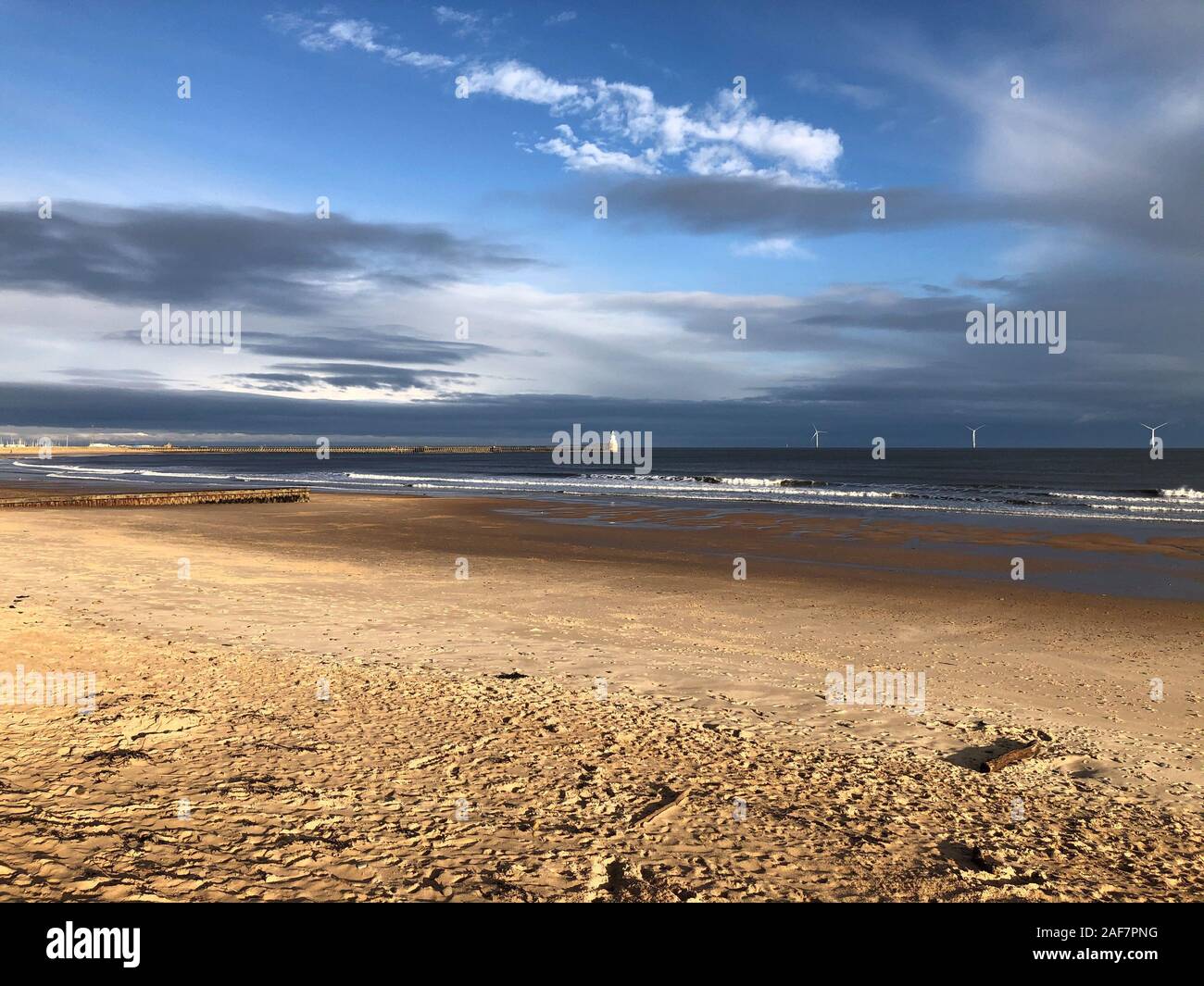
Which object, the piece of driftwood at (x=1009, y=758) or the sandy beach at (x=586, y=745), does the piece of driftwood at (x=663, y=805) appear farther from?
the piece of driftwood at (x=1009, y=758)

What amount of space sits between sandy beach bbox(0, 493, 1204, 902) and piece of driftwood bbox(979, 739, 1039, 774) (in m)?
0.09

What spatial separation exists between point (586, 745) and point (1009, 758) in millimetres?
4031

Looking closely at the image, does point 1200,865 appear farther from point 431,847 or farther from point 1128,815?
point 431,847

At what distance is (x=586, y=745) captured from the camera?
723 cm

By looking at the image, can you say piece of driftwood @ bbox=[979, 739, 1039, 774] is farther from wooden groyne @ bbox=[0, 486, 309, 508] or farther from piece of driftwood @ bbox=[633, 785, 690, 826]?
wooden groyne @ bbox=[0, 486, 309, 508]

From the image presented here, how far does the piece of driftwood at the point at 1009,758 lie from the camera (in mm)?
6812

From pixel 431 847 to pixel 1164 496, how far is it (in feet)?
198

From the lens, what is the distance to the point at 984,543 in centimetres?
2562

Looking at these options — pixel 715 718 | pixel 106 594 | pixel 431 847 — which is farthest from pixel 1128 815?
A: pixel 106 594

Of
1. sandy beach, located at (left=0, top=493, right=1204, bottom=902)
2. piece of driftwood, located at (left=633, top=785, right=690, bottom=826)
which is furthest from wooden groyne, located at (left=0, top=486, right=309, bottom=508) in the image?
piece of driftwood, located at (left=633, top=785, right=690, bottom=826)

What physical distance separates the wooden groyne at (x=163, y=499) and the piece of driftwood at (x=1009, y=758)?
42.3 meters

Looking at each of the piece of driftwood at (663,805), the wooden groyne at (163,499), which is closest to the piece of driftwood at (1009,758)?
the piece of driftwood at (663,805)
